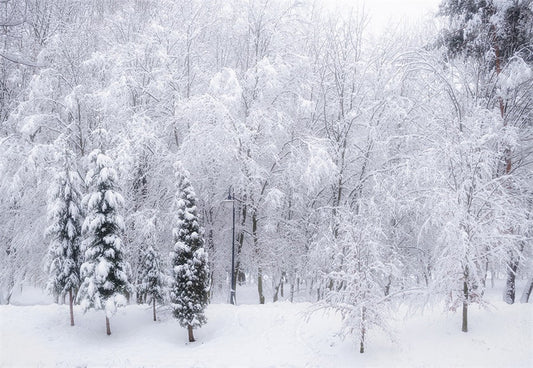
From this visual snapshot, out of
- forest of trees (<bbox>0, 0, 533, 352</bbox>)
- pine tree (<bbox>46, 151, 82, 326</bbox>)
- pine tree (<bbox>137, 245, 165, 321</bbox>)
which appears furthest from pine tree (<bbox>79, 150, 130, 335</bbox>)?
pine tree (<bbox>137, 245, 165, 321</bbox>)

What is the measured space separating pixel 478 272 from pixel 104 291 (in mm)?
14598

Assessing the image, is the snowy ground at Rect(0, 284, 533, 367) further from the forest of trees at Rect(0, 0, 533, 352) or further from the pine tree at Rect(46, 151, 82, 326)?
the pine tree at Rect(46, 151, 82, 326)

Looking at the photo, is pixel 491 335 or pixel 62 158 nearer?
pixel 491 335

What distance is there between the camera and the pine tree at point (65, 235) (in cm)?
1789

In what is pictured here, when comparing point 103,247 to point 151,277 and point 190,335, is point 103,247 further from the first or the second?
point 190,335

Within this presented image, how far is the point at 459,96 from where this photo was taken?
61.5 ft

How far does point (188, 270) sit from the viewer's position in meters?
16.7

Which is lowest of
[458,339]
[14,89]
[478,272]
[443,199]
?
[458,339]

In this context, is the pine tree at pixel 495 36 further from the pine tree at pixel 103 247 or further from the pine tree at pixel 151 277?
the pine tree at pixel 103 247

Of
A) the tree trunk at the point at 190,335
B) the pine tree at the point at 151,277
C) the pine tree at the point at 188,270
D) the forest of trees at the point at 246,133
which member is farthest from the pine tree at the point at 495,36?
the pine tree at the point at 151,277

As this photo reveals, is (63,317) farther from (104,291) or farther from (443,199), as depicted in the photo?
(443,199)

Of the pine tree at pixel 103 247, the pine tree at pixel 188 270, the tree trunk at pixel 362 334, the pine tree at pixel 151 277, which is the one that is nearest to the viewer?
the tree trunk at pixel 362 334

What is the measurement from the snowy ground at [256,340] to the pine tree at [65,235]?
1840 mm

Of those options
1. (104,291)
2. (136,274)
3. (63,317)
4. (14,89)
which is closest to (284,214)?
(136,274)
